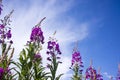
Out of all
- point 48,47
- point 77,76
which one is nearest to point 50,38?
point 48,47

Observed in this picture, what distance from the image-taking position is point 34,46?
9.04 metres

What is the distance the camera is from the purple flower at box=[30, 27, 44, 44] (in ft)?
31.0

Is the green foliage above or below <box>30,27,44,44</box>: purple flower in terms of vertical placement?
below

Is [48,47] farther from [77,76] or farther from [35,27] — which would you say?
[77,76]

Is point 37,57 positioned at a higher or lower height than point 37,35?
lower

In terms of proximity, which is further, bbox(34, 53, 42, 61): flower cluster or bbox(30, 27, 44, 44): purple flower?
bbox(30, 27, 44, 44): purple flower

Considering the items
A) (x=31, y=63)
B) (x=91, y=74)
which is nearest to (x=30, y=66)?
(x=31, y=63)

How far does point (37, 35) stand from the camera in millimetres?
9680

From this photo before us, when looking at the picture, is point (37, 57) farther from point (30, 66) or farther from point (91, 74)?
point (91, 74)

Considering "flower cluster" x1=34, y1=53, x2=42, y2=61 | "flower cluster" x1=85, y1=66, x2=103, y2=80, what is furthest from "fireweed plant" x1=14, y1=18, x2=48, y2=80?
"flower cluster" x1=85, y1=66, x2=103, y2=80

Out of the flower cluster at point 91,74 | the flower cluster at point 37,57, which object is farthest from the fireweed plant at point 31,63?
the flower cluster at point 91,74

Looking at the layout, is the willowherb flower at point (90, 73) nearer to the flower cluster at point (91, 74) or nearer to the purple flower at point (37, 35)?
the flower cluster at point (91, 74)

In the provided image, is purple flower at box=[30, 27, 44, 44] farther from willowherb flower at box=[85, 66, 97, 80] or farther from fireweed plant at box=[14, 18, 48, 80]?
willowherb flower at box=[85, 66, 97, 80]

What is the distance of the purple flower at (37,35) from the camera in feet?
31.0
